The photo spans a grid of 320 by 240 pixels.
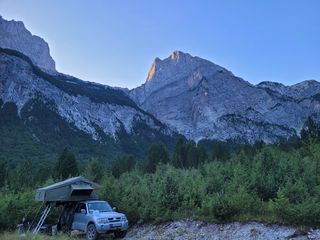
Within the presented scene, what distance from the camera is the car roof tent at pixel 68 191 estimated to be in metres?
23.2

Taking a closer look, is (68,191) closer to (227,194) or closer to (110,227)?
(110,227)

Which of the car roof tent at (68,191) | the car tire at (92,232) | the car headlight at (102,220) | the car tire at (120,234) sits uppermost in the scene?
the car roof tent at (68,191)

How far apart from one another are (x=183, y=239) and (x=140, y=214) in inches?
215

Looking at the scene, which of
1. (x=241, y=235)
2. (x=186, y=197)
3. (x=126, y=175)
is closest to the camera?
(x=241, y=235)

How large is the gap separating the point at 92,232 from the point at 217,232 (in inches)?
256

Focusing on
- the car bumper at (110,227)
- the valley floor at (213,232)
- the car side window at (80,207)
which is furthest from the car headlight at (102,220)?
the car side window at (80,207)

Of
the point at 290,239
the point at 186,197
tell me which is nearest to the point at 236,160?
the point at 186,197

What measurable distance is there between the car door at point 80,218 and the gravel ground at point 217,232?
2.54m

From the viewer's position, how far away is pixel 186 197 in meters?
22.3

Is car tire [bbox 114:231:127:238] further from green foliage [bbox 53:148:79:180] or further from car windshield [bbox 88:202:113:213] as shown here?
green foliage [bbox 53:148:79:180]

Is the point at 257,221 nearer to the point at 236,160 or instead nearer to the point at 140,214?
the point at 140,214

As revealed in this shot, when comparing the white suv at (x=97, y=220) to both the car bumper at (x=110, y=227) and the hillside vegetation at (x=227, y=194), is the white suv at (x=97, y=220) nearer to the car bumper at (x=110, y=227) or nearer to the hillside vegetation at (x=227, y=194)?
the car bumper at (x=110, y=227)

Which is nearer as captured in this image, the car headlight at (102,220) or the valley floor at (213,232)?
the valley floor at (213,232)

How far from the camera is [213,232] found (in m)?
18.2
